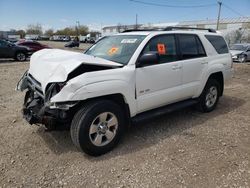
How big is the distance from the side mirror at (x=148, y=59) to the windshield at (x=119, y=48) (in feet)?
0.64

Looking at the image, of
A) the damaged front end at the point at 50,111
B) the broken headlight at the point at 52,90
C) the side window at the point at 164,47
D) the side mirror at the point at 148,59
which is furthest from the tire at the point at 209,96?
the broken headlight at the point at 52,90

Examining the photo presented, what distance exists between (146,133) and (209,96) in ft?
6.56

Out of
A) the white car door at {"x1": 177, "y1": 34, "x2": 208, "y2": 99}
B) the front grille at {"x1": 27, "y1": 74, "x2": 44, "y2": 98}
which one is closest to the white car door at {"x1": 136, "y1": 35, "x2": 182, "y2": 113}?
the white car door at {"x1": 177, "y1": 34, "x2": 208, "y2": 99}

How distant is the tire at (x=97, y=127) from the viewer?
326 cm

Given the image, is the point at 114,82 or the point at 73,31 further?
the point at 73,31

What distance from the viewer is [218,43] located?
5.57 m

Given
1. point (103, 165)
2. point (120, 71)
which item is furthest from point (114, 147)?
point (120, 71)

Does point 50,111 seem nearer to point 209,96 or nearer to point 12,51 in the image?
point 209,96

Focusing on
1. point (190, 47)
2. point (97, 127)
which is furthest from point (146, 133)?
point (190, 47)

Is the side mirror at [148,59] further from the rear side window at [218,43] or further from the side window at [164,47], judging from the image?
the rear side window at [218,43]

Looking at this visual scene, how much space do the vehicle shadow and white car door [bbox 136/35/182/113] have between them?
0.50 meters

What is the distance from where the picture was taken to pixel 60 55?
3.78m

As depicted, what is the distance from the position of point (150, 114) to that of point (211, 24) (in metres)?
58.2

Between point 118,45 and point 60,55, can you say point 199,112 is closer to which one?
point 118,45
